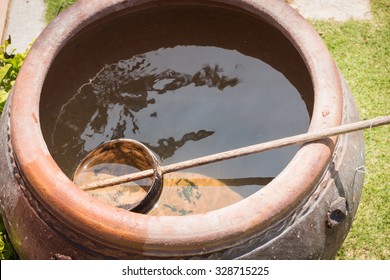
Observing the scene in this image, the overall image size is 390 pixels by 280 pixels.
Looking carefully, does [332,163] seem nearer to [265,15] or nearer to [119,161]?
[265,15]

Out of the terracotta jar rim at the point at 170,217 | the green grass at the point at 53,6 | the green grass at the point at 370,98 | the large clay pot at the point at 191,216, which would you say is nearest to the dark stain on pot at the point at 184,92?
the large clay pot at the point at 191,216

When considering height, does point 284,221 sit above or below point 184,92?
below

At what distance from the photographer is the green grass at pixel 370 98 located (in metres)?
3.04

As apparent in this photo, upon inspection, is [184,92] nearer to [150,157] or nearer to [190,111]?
[190,111]

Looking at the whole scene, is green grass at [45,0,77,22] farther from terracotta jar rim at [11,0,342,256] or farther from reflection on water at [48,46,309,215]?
terracotta jar rim at [11,0,342,256]

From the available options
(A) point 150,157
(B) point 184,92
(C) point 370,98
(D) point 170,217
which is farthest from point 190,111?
(C) point 370,98

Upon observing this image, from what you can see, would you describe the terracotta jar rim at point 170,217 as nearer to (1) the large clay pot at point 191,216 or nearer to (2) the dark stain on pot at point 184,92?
(1) the large clay pot at point 191,216

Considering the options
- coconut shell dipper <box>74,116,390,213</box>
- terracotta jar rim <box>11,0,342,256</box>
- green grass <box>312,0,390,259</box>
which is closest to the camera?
terracotta jar rim <box>11,0,342,256</box>

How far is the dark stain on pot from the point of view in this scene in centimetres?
247

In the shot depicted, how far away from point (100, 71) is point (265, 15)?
0.83 metres

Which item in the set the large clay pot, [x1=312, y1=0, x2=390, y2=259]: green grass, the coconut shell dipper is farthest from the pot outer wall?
[x1=312, y1=0, x2=390, y2=259]: green grass

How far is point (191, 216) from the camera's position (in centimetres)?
182

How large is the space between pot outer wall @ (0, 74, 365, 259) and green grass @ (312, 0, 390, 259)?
96 cm

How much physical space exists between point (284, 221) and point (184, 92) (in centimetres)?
114
